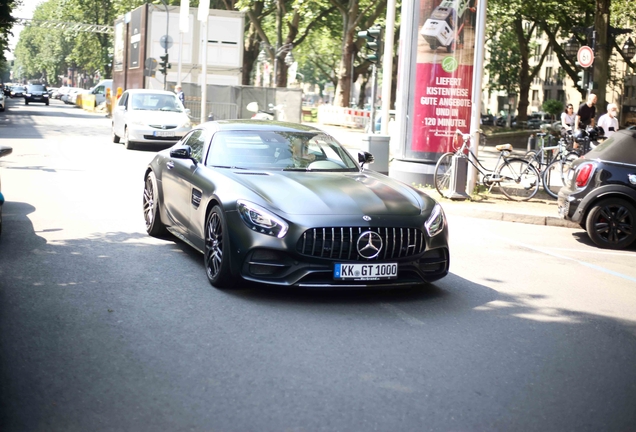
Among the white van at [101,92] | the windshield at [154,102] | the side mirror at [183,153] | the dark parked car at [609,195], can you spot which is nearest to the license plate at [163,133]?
the windshield at [154,102]

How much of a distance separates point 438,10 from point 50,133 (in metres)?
18.2

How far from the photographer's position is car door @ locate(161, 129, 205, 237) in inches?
324

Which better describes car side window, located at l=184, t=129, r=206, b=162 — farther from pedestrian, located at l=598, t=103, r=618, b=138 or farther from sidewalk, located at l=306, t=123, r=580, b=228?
pedestrian, located at l=598, t=103, r=618, b=138

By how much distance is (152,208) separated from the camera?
965 centimetres

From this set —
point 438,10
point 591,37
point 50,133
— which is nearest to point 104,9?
point 50,133

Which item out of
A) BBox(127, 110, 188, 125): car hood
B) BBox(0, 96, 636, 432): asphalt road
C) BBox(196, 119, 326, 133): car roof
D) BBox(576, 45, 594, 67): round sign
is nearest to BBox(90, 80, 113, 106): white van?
BBox(127, 110, 188, 125): car hood

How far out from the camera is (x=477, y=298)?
24.4 ft

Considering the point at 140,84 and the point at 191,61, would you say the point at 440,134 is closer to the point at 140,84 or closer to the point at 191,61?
the point at 191,61

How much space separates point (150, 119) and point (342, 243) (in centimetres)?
1836

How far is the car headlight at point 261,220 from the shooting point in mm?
6707

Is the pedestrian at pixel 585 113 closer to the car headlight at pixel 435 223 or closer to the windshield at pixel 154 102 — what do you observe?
the windshield at pixel 154 102

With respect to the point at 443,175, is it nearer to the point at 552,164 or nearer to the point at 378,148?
the point at 552,164

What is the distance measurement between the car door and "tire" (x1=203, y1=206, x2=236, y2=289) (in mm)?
748

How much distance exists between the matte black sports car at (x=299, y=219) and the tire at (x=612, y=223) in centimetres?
426
